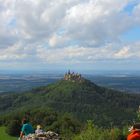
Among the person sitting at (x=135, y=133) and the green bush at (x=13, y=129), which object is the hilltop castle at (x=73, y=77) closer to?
the green bush at (x=13, y=129)

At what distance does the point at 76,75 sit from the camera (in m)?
195

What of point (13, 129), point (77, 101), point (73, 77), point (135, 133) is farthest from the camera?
point (73, 77)

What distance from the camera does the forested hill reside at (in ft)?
493

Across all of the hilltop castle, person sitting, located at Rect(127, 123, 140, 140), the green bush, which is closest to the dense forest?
the hilltop castle

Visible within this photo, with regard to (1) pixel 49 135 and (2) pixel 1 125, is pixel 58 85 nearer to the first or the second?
(2) pixel 1 125

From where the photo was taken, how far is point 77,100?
16938 cm

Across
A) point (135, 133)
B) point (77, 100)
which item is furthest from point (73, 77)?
point (135, 133)

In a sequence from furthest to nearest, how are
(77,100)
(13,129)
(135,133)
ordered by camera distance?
(77,100) → (13,129) → (135,133)

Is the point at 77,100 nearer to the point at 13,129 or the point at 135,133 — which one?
the point at 13,129

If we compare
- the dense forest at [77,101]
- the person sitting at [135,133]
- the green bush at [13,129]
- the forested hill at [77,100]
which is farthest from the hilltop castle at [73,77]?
the person sitting at [135,133]

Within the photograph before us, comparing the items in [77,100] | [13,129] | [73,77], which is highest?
[73,77]

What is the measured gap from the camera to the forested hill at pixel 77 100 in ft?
493

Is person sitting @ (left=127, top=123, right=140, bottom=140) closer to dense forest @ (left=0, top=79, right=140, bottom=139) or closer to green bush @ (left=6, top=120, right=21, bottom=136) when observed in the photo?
green bush @ (left=6, top=120, right=21, bottom=136)

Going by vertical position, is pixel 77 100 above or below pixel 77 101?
Result: above
